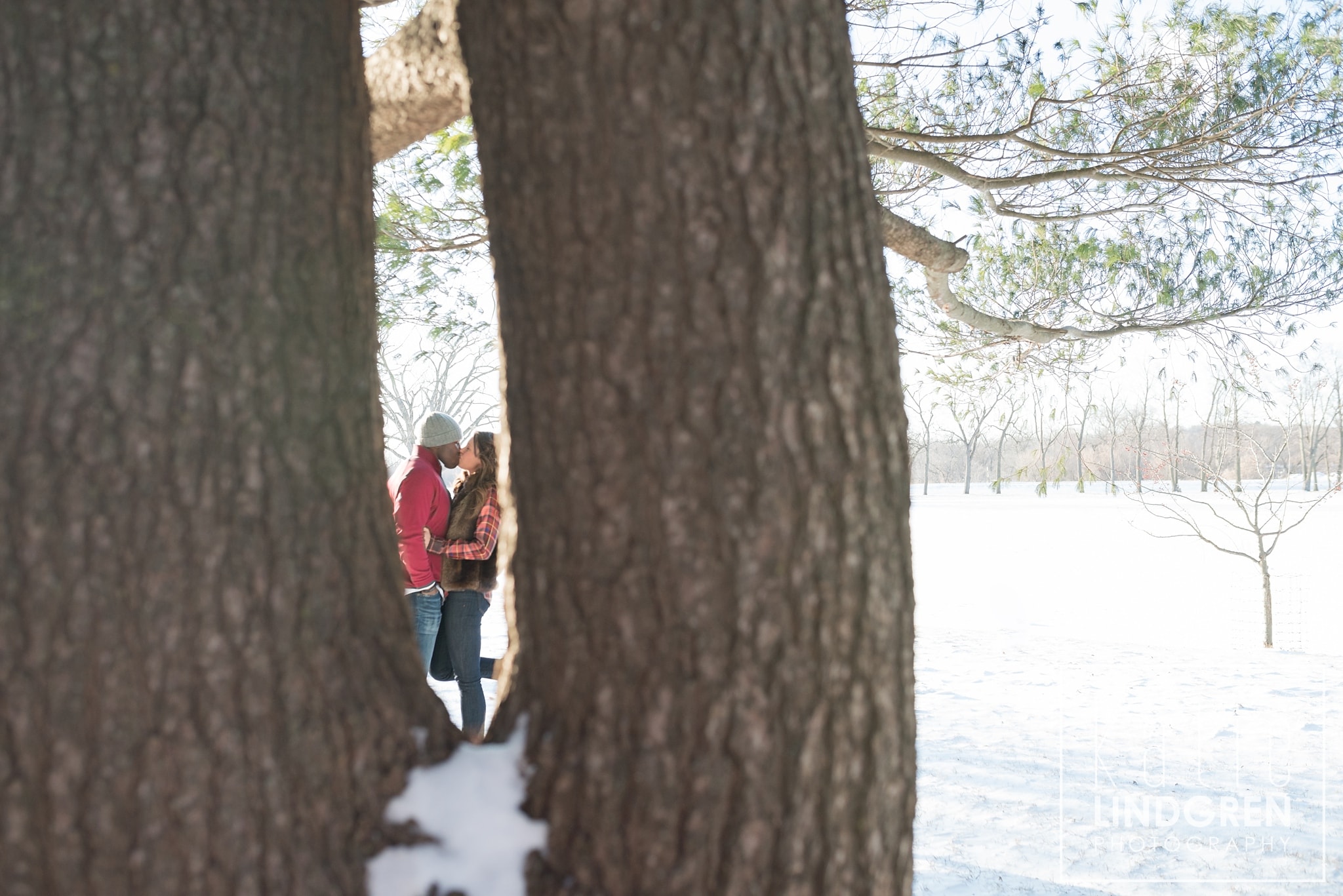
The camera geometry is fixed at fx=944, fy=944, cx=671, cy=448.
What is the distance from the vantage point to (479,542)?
12.2ft

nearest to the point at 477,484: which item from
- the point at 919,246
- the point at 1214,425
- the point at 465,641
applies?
the point at 465,641

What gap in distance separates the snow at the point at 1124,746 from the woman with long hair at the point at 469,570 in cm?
191

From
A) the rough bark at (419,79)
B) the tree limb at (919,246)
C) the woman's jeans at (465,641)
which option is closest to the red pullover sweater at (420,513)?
the woman's jeans at (465,641)

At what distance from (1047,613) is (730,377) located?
9969 millimetres

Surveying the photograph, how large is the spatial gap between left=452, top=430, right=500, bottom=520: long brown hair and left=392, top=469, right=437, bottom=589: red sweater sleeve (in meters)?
0.12

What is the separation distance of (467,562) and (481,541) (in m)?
0.19

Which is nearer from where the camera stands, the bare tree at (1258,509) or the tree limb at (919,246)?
the tree limb at (919,246)

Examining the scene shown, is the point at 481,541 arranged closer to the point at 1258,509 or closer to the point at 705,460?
the point at 705,460

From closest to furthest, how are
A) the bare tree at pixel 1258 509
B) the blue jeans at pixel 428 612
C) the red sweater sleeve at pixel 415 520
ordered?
the red sweater sleeve at pixel 415 520 < the blue jeans at pixel 428 612 < the bare tree at pixel 1258 509

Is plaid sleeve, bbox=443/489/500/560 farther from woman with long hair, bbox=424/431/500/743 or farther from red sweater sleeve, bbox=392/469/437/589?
red sweater sleeve, bbox=392/469/437/589

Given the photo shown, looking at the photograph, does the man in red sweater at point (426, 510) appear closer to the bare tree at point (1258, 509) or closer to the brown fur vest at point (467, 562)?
the brown fur vest at point (467, 562)

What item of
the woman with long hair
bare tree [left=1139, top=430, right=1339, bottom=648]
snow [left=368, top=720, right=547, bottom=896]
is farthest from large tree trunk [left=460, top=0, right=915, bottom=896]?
bare tree [left=1139, top=430, right=1339, bottom=648]

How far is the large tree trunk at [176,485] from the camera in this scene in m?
1.06

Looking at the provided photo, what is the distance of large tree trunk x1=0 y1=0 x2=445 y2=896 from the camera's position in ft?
3.48
